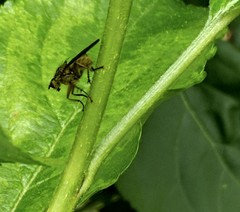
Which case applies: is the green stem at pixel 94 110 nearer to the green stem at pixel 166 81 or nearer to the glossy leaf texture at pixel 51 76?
the green stem at pixel 166 81

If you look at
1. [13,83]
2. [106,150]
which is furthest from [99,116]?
[13,83]

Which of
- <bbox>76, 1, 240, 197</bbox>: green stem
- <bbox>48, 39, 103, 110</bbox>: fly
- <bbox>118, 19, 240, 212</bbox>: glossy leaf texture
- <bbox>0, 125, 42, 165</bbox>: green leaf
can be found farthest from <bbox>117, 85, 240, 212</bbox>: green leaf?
<bbox>0, 125, 42, 165</bbox>: green leaf

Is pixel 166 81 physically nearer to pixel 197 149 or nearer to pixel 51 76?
pixel 51 76

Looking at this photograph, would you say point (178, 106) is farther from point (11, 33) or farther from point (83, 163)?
point (83, 163)

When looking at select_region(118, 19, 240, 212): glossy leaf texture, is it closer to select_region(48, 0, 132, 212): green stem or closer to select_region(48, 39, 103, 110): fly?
select_region(48, 39, 103, 110): fly

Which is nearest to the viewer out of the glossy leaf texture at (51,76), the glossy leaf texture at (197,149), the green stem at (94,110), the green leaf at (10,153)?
the green leaf at (10,153)

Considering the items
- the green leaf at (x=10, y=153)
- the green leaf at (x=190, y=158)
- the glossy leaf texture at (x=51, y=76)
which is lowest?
the green leaf at (x=190, y=158)

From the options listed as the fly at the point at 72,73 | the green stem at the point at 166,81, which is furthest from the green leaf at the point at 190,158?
the green stem at the point at 166,81
